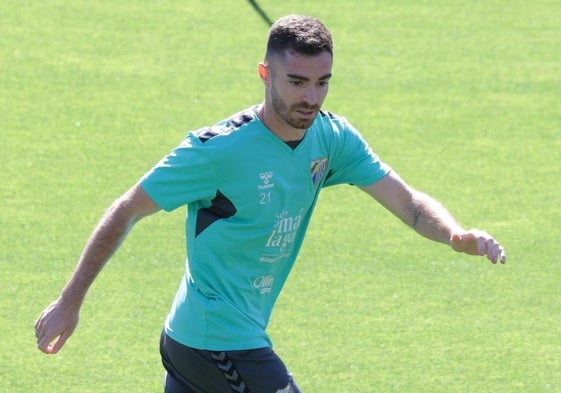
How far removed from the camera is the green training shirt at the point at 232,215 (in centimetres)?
479

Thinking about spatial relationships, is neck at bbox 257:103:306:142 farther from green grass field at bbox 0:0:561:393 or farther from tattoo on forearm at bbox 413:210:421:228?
green grass field at bbox 0:0:561:393

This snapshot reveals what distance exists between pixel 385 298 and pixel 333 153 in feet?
8.85

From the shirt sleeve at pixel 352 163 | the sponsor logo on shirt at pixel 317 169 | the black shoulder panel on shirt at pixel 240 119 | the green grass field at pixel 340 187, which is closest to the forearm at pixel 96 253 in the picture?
the black shoulder panel on shirt at pixel 240 119

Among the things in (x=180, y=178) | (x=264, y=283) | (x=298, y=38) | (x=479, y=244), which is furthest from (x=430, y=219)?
(x=180, y=178)

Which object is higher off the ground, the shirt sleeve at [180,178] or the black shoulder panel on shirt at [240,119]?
the black shoulder panel on shirt at [240,119]

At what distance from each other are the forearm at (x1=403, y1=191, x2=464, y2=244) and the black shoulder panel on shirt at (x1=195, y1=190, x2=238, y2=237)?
79 centimetres

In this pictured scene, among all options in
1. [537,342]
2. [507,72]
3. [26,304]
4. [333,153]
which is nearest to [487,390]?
[537,342]

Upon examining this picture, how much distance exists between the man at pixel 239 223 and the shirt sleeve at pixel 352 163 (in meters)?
0.14

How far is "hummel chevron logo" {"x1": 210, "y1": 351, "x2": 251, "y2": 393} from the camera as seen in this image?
15.9ft

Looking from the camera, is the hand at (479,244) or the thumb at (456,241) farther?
the thumb at (456,241)

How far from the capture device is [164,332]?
504 cm

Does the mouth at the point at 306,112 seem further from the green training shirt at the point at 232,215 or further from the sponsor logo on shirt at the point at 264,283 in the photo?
the sponsor logo on shirt at the point at 264,283

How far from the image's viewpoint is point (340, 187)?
9375 millimetres

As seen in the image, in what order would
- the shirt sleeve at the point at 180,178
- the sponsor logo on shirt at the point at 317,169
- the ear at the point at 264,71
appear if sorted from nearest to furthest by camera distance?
the shirt sleeve at the point at 180,178 < the ear at the point at 264,71 < the sponsor logo on shirt at the point at 317,169
